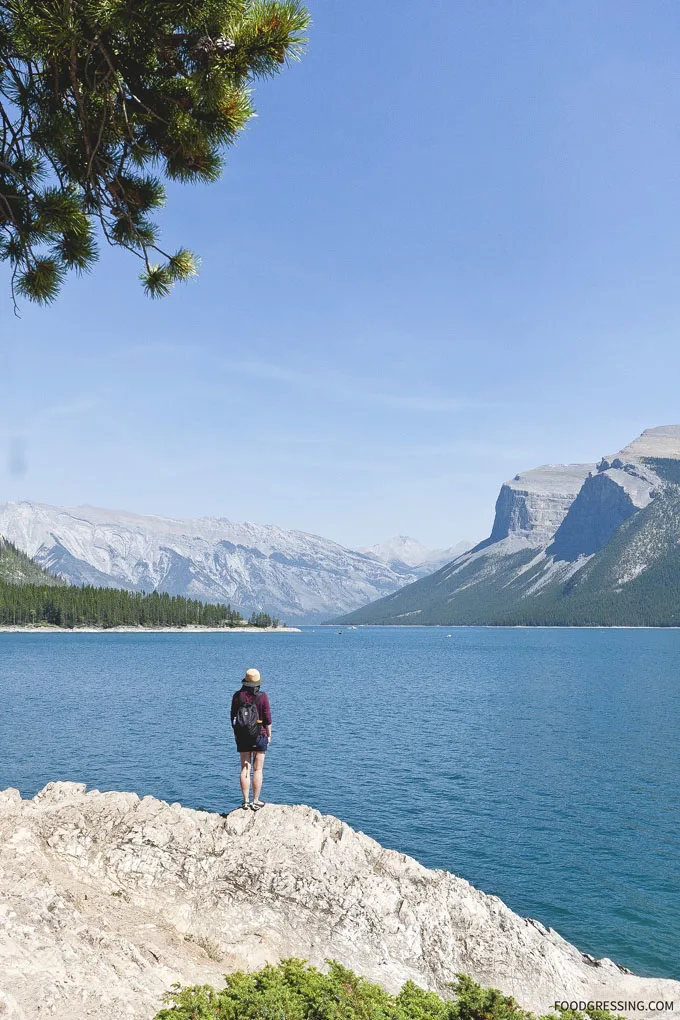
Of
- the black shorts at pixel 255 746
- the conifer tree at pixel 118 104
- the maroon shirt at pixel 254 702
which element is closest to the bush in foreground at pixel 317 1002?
the black shorts at pixel 255 746

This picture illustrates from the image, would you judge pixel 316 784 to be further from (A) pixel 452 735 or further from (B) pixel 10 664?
(B) pixel 10 664

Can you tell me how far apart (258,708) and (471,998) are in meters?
9.31

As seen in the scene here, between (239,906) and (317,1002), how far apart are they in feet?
21.1

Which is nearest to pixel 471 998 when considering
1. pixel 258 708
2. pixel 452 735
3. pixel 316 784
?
pixel 258 708

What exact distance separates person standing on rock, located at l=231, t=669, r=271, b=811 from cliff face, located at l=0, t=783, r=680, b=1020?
1.14 meters

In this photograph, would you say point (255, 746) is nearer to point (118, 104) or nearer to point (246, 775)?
point (246, 775)

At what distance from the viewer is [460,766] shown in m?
Result: 47.2

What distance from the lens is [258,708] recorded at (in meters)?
18.3

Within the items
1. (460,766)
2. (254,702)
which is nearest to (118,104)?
(254,702)

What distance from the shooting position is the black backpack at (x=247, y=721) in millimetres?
18172

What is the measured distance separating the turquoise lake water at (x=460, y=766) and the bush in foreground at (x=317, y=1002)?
14.0m

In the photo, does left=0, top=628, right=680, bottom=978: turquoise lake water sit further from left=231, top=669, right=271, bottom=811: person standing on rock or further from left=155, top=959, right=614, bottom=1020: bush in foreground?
left=155, top=959, right=614, bottom=1020: bush in foreground

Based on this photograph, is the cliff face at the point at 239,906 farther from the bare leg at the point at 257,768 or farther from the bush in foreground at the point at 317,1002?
the bush in foreground at the point at 317,1002

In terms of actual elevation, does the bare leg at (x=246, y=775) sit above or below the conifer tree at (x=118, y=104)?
below
